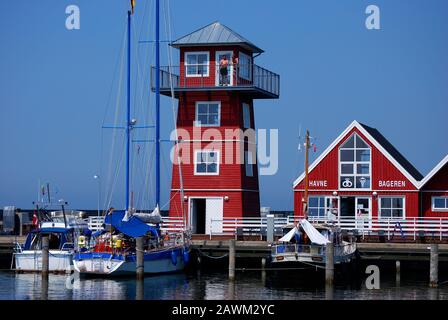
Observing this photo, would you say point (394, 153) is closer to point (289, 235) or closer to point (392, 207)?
point (392, 207)

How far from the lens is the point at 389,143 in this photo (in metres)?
58.3

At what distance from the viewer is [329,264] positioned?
41.1 meters

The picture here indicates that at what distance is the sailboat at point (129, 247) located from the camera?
144 feet

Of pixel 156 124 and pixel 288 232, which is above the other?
pixel 156 124

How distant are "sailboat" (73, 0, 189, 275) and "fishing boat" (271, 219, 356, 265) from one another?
5458mm

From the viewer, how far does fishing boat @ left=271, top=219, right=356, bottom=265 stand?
43125mm

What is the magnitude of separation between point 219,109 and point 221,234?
7043mm

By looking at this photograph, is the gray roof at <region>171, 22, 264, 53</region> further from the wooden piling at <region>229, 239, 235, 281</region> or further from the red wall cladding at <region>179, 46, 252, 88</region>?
the wooden piling at <region>229, 239, 235, 281</region>

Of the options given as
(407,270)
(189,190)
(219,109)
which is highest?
(219,109)

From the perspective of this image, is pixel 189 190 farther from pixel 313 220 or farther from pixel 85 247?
pixel 85 247

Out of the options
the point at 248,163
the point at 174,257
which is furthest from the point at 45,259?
the point at 248,163
